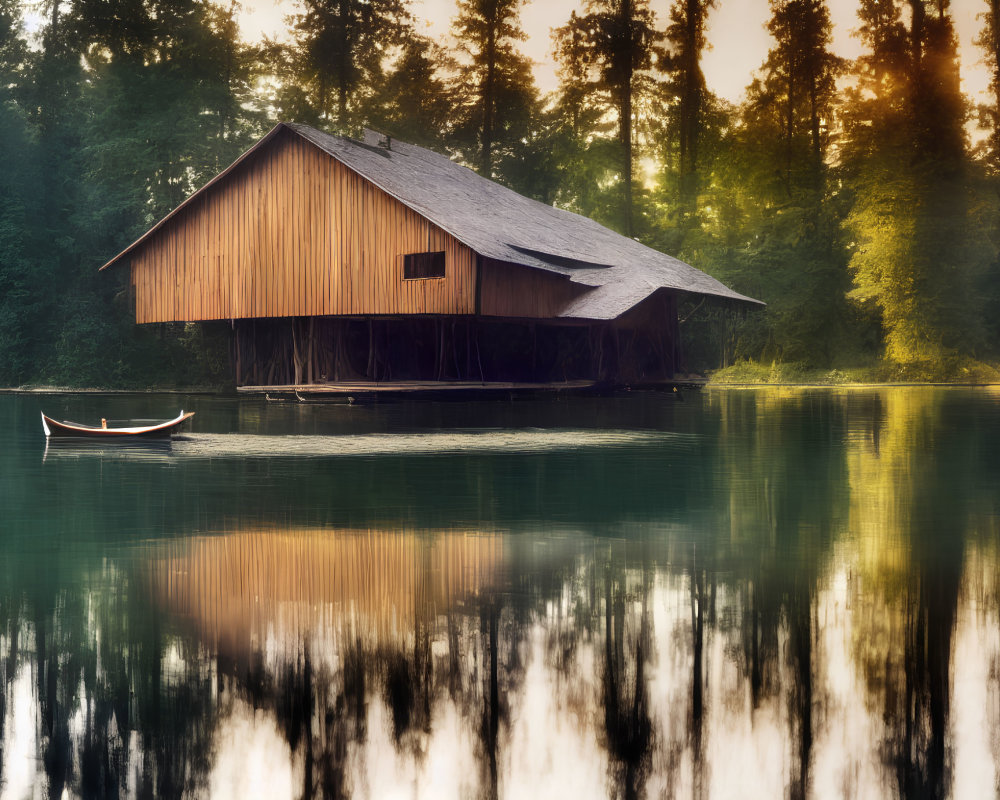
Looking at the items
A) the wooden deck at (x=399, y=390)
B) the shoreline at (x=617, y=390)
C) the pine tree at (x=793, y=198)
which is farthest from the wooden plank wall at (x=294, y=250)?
the pine tree at (x=793, y=198)

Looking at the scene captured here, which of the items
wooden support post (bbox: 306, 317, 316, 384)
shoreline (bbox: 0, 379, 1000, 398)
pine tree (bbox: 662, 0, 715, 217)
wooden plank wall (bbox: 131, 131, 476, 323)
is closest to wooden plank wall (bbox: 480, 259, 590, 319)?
wooden plank wall (bbox: 131, 131, 476, 323)

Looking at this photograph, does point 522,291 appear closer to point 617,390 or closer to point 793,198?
point 617,390

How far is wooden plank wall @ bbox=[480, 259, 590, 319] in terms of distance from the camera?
36.6m

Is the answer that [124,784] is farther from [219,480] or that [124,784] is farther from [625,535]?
[219,480]

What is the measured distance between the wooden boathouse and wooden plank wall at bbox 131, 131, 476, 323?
5cm

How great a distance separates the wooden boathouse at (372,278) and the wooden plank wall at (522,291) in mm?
69

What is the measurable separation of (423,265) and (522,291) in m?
3.89

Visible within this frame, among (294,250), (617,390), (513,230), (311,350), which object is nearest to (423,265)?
(294,250)

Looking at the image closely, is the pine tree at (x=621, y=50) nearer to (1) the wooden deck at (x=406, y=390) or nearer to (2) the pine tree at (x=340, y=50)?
(2) the pine tree at (x=340, y=50)

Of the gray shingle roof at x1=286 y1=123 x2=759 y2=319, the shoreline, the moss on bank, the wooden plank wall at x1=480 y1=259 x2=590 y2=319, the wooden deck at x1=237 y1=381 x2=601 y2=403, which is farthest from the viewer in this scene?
the moss on bank

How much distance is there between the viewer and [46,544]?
34.0 ft

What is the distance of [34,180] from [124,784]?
56.3 m

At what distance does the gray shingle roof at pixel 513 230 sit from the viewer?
36281mm

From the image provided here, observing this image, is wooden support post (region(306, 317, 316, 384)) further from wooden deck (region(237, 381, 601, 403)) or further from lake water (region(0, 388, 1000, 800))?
lake water (region(0, 388, 1000, 800))
